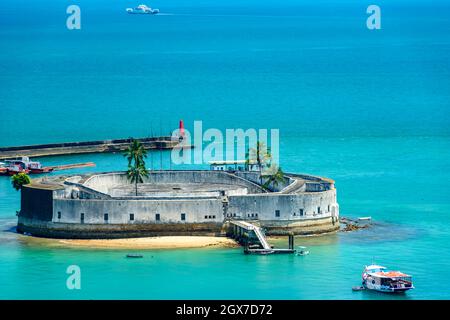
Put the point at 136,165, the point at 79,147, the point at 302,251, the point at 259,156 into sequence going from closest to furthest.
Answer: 1. the point at 302,251
2. the point at 136,165
3. the point at 259,156
4. the point at 79,147

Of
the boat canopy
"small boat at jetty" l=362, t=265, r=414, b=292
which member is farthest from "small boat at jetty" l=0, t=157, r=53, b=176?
the boat canopy

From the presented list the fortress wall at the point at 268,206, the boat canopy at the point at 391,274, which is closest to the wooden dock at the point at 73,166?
the fortress wall at the point at 268,206

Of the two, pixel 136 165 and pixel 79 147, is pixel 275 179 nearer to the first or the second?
pixel 136 165

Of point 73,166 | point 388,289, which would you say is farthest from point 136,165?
point 73,166

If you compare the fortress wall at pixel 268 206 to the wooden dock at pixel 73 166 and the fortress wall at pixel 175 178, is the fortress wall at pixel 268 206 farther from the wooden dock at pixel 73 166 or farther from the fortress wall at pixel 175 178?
the wooden dock at pixel 73 166

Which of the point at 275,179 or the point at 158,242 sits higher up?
the point at 275,179

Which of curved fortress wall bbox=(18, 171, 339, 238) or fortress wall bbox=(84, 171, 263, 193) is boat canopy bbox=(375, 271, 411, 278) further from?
fortress wall bbox=(84, 171, 263, 193)

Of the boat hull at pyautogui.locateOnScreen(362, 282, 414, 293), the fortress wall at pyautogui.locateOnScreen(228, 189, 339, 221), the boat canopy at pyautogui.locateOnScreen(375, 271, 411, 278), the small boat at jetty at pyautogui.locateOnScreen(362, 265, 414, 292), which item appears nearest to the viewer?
the boat hull at pyautogui.locateOnScreen(362, 282, 414, 293)
